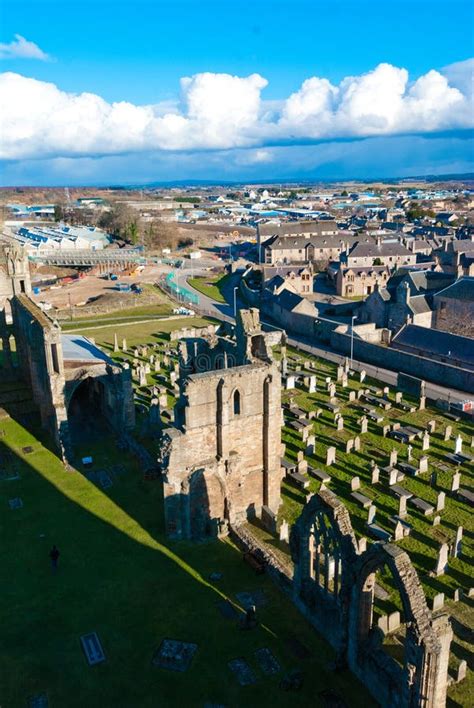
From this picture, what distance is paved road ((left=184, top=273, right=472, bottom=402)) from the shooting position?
1636 inches

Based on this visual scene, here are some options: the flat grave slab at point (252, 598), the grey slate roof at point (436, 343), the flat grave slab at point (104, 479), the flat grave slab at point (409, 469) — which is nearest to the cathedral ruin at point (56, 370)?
the flat grave slab at point (104, 479)

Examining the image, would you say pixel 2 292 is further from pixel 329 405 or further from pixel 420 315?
pixel 420 315

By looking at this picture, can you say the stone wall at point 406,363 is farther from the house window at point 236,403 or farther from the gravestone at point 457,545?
the house window at point 236,403

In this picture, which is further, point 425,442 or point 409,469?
point 425,442

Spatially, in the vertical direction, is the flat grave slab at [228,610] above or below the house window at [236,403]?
below

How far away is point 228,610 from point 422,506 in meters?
11.6

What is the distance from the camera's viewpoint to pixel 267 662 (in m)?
17.2

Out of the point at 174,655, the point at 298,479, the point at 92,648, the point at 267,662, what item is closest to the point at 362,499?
the point at 298,479

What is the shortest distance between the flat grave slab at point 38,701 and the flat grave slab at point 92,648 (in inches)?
63.9

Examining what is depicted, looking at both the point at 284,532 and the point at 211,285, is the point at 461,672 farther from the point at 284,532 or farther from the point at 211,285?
the point at 211,285

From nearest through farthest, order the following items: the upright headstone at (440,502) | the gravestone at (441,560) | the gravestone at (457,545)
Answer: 1. the gravestone at (441,560)
2. the gravestone at (457,545)
3. the upright headstone at (440,502)

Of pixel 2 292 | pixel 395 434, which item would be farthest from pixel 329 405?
pixel 2 292

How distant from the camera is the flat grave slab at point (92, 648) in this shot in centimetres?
1757

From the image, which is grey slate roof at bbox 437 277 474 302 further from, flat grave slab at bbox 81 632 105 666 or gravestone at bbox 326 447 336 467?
flat grave slab at bbox 81 632 105 666
